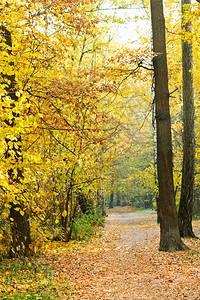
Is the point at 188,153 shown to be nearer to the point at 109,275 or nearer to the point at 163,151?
the point at 163,151

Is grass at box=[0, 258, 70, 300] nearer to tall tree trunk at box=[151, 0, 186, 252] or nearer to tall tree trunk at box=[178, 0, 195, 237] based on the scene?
tall tree trunk at box=[151, 0, 186, 252]

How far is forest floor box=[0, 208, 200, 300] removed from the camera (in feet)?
16.9

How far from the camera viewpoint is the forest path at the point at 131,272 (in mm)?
5188

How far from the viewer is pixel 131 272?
261 inches

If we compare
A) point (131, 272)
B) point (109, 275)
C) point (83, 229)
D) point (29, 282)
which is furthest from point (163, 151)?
point (83, 229)

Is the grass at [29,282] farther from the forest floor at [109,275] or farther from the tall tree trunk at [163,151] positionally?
the tall tree trunk at [163,151]

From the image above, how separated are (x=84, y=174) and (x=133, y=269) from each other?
143 inches

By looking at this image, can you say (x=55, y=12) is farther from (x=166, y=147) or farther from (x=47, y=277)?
(x=47, y=277)

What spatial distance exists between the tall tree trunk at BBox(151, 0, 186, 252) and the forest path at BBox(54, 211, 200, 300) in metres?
0.46

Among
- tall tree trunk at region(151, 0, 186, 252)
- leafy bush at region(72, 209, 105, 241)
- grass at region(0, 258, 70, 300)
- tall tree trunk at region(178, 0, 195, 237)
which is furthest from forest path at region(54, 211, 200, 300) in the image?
leafy bush at region(72, 209, 105, 241)

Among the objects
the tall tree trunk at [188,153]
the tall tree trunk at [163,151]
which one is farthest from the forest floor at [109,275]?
the tall tree trunk at [188,153]

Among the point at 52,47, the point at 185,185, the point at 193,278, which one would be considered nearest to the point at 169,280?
the point at 193,278

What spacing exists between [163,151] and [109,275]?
3.23 metres

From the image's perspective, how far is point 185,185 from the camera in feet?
31.7
